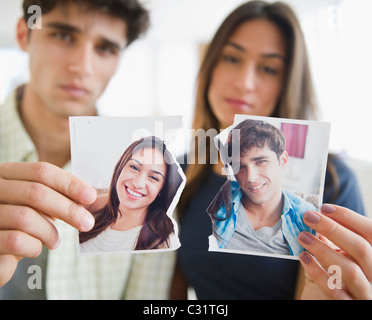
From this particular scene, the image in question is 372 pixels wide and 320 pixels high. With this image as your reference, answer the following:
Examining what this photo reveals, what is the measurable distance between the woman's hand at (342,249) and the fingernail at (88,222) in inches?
11.7

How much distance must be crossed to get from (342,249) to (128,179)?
32 cm

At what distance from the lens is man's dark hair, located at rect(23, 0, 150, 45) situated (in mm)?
505

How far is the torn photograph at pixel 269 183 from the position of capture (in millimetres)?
378

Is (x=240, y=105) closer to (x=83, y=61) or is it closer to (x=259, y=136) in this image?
(x=259, y=136)

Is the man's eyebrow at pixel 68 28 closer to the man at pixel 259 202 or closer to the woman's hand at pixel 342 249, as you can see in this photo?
the man at pixel 259 202

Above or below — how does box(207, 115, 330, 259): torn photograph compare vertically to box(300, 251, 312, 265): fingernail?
above

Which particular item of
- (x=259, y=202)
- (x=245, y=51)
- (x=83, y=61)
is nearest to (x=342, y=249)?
(x=259, y=202)

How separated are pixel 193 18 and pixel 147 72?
0.85 m

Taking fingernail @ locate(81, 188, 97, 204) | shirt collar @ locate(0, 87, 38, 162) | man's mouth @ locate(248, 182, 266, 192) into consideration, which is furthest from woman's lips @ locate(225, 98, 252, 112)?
shirt collar @ locate(0, 87, 38, 162)

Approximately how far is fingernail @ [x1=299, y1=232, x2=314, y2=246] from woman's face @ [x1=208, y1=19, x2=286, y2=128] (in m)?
0.25

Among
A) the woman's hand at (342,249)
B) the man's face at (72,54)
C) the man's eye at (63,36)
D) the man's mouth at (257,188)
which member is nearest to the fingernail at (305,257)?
the woman's hand at (342,249)

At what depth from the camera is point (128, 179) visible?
0.38m

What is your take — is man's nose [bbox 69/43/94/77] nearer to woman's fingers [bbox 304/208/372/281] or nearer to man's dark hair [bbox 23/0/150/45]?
man's dark hair [bbox 23/0/150/45]
